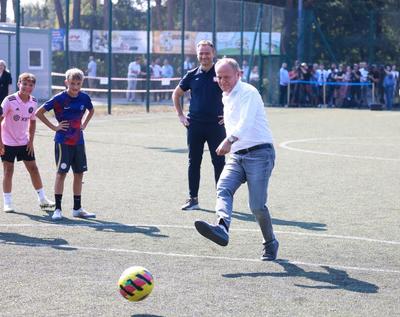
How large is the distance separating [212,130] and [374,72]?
28.6 meters

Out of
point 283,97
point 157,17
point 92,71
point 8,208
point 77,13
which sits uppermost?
point 77,13

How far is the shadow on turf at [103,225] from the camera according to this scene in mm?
9734

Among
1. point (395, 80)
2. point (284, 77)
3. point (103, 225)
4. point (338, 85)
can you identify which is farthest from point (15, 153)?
point (395, 80)

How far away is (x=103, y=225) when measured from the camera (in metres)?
10.1

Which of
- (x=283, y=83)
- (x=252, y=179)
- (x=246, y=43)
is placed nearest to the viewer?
(x=252, y=179)

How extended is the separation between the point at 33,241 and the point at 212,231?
222 cm

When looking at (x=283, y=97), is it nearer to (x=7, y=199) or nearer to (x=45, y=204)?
(x=45, y=204)

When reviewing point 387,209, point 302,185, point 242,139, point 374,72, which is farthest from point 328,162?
point 374,72

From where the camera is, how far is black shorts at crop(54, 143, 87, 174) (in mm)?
10578

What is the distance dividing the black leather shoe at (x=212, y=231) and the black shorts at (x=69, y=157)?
326 centimetres

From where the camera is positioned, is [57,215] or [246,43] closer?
[57,215]

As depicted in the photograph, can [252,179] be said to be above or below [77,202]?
above

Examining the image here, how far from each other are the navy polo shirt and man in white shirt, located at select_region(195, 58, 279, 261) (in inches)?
124

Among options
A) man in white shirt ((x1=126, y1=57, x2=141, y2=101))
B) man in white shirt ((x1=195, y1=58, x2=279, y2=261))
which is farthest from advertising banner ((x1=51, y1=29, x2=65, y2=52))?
man in white shirt ((x1=195, y1=58, x2=279, y2=261))
